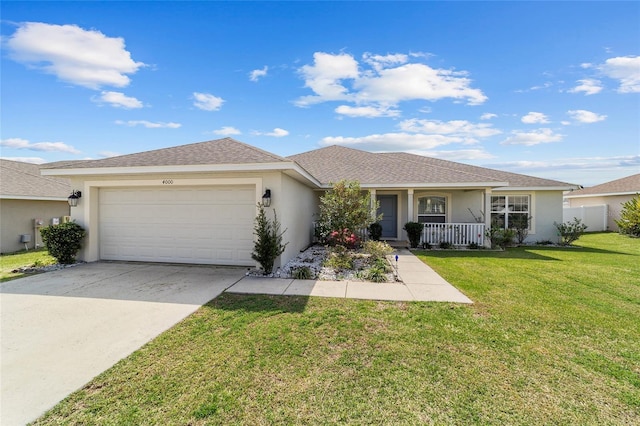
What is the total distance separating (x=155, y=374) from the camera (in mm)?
2992

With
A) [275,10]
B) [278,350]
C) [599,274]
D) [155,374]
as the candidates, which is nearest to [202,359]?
[155,374]

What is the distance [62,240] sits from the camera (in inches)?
315

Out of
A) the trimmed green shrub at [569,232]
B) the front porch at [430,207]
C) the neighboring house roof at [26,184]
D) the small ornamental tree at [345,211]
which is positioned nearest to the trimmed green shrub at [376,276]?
the small ornamental tree at [345,211]

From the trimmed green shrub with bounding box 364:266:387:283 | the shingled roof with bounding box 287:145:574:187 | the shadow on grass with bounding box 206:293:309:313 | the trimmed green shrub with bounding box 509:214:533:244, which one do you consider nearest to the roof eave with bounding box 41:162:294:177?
the shadow on grass with bounding box 206:293:309:313

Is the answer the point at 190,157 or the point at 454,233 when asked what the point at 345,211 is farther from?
the point at 454,233

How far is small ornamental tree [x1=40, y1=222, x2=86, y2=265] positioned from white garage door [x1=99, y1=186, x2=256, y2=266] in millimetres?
719

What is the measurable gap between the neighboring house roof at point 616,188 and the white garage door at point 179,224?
24.6 meters

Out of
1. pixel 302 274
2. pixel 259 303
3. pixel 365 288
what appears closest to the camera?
pixel 259 303

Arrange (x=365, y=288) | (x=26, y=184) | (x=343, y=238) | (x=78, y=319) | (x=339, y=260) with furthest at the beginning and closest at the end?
1. (x=26, y=184)
2. (x=343, y=238)
3. (x=339, y=260)
4. (x=365, y=288)
5. (x=78, y=319)

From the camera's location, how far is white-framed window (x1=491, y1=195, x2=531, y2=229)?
13.7 meters

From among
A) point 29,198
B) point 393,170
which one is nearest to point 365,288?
point 393,170

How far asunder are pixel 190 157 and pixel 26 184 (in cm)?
1030

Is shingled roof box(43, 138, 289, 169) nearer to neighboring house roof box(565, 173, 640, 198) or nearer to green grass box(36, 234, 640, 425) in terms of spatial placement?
green grass box(36, 234, 640, 425)

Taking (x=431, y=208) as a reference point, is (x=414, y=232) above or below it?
below
